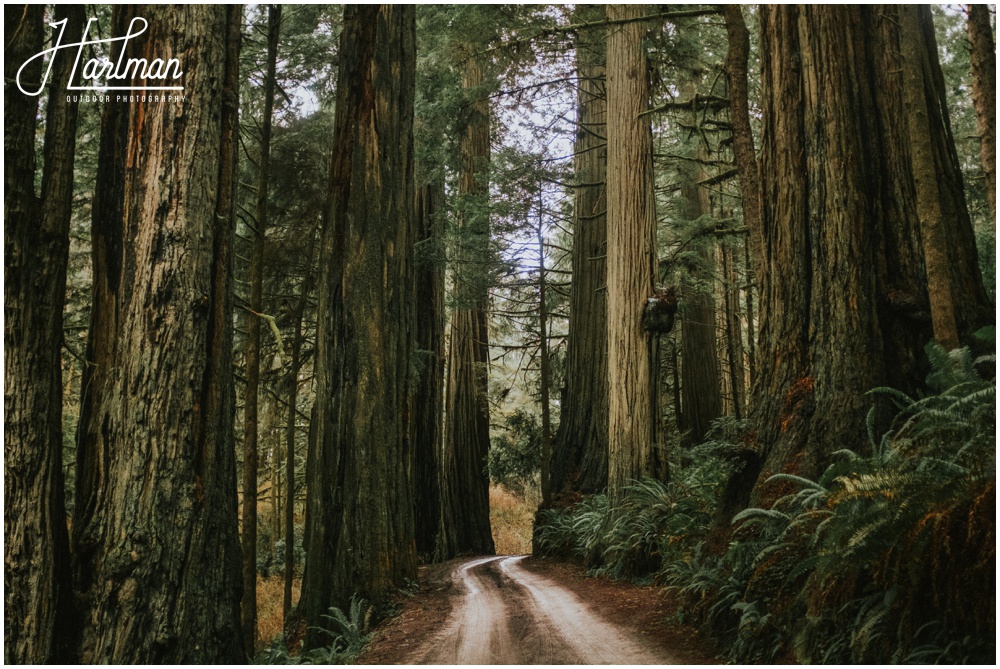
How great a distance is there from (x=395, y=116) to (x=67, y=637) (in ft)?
18.6

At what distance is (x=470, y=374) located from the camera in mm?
15438

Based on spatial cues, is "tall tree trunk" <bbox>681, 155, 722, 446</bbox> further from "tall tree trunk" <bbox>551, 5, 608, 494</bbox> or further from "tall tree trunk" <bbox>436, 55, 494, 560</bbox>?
"tall tree trunk" <bbox>436, 55, 494, 560</bbox>

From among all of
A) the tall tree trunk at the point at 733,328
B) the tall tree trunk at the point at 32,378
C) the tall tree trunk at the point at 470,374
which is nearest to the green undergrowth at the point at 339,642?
the tall tree trunk at the point at 32,378

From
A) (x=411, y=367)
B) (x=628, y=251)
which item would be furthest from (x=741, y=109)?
(x=411, y=367)

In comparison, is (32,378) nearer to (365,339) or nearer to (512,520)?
(365,339)

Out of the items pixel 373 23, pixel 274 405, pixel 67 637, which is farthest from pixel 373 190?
pixel 274 405

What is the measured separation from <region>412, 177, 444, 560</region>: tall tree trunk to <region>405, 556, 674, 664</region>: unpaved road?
679cm

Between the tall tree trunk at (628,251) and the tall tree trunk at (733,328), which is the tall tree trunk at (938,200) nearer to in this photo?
the tall tree trunk at (628,251)

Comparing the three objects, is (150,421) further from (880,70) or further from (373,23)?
(880,70)

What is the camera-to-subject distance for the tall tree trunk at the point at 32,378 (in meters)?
4.09

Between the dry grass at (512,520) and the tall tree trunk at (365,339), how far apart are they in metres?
14.1

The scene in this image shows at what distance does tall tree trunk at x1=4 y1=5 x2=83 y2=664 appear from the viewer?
13.4 ft

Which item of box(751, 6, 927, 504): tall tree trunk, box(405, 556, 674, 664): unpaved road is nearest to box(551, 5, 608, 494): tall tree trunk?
box(405, 556, 674, 664): unpaved road

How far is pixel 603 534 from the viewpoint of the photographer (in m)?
8.44
